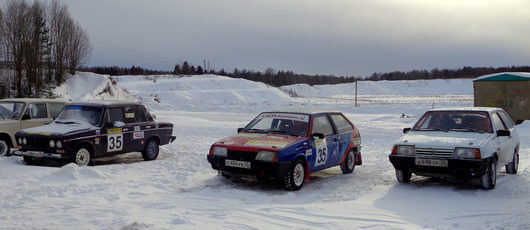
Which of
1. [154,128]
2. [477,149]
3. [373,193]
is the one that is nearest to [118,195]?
[373,193]

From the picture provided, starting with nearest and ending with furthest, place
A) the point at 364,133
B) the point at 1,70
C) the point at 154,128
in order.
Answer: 1. the point at 154,128
2. the point at 364,133
3. the point at 1,70

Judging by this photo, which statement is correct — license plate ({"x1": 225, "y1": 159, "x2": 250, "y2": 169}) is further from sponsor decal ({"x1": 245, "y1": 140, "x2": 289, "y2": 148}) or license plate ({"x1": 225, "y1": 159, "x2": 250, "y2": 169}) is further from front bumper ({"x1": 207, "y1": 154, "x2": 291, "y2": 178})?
sponsor decal ({"x1": 245, "y1": 140, "x2": 289, "y2": 148})

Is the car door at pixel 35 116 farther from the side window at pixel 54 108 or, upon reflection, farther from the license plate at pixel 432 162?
the license plate at pixel 432 162

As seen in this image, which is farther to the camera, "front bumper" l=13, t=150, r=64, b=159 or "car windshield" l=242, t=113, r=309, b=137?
"front bumper" l=13, t=150, r=64, b=159

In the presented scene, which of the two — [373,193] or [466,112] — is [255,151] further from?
[466,112]

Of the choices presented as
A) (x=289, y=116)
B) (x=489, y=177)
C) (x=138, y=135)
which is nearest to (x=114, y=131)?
(x=138, y=135)

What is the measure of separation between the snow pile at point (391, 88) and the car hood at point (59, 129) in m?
88.0

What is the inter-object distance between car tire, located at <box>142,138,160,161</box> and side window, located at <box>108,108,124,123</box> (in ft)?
3.49

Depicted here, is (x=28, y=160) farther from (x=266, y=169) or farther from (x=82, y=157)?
(x=266, y=169)

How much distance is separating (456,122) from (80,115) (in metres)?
8.26

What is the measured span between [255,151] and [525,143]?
12020 millimetres

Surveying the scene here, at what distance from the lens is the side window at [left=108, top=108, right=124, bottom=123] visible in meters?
11.4

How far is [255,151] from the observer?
834 cm

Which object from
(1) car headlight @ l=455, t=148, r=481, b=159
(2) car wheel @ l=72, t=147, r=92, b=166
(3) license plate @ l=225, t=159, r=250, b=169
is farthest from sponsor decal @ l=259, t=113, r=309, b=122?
(2) car wheel @ l=72, t=147, r=92, b=166
